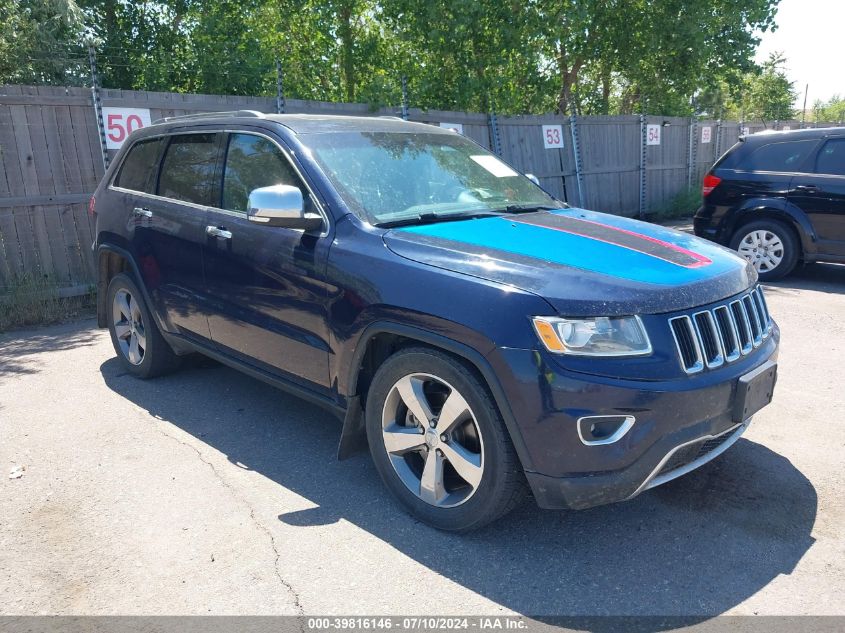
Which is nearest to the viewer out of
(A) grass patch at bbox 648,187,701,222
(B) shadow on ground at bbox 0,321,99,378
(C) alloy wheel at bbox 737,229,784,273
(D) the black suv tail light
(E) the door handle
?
(E) the door handle

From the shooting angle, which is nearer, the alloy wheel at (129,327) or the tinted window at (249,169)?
the tinted window at (249,169)

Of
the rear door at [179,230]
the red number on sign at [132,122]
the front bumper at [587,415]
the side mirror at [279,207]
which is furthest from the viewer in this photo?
the red number on sign at [132,122]

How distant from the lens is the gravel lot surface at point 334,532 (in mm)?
2906

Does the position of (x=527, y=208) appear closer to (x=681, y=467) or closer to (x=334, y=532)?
(x=681, y=467)

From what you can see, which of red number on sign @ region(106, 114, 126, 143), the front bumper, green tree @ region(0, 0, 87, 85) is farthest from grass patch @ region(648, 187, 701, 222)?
the front bumper

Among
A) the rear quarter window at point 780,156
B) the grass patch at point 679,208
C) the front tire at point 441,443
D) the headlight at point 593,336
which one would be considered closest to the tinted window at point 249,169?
the front tire at point 441,443

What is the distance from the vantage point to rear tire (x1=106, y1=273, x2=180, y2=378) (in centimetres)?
529

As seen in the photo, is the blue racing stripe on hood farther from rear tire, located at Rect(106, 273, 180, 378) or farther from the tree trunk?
the tree trunk

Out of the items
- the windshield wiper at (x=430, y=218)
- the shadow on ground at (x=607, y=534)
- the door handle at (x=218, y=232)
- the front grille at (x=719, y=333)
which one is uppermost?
the windshield wiper at (x=430, y=218)

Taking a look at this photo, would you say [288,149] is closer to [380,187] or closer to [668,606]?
[380,187]

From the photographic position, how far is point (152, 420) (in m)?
4.79

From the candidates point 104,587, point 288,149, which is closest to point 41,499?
point 104,587

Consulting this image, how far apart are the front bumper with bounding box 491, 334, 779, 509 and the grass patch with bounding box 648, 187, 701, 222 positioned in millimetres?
14001

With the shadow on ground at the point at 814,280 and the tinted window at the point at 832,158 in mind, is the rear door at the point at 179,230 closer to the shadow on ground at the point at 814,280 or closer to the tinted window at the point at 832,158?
the shadow on ground at the point at 814,280
